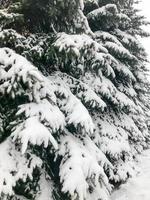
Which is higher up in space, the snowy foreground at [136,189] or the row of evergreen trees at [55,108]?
the row of evergreen trees at [55,108]

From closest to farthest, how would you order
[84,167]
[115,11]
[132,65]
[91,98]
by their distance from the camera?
[84,167], [91,98], [115,11], [132,65]

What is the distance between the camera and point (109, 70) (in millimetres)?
9578

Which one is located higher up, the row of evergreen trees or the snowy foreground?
the row of evergreen trees

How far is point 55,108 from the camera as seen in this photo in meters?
6.73

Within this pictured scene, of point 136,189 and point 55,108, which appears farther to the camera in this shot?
point 136,189

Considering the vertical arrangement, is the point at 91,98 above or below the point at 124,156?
above

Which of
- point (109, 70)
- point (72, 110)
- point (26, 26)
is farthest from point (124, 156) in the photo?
point (26, 26)

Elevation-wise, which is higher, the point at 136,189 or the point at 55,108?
the point at 55,108

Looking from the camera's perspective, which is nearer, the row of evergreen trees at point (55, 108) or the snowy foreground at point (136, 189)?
the row of evergreen trees at point (55, 108)

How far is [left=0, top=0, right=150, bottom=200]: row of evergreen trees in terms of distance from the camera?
→ 6.38 meters

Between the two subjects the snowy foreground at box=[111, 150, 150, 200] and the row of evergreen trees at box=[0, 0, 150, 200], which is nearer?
the row of evergreen trees at box=[0, 0, 150, 200]

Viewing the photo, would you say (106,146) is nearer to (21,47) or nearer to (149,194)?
(149,194)

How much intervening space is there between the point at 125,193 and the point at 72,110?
3.49 m

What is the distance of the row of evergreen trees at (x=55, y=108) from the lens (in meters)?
6.38
